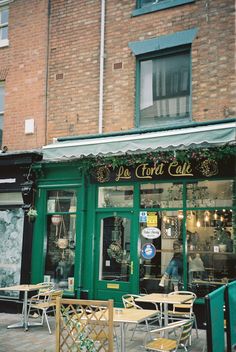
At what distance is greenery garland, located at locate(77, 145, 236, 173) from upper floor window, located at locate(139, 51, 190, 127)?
1150mm

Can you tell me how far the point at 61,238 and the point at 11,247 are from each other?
1.51m

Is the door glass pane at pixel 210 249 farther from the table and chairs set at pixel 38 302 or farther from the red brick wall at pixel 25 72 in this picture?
the red brick wall at pixel 25 72

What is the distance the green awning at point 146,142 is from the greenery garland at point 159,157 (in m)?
0.25

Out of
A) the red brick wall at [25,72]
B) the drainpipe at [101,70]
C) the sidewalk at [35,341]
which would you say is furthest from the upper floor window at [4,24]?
the sidewalk at [35,341]

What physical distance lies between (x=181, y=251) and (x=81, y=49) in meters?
5.72

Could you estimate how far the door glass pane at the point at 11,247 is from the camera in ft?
38.8

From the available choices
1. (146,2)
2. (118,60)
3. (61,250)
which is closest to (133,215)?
(61,250)

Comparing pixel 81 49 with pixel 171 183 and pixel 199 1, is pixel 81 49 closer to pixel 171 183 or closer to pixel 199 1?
pixel 199 1

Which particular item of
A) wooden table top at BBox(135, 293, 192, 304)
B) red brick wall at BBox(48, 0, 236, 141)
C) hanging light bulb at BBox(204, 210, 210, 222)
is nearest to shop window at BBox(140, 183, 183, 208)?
hanging light bulb at BBox(204, 210, 210, 222)

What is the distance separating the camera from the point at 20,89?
12398mm

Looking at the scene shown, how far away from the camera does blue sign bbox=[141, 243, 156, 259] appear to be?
33.6 feet

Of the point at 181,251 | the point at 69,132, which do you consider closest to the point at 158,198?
the point at 181,251

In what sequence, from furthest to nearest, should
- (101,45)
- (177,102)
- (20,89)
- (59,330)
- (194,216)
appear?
(20,89) < (101,45) < (177,102) < (194,216) < (59,330)

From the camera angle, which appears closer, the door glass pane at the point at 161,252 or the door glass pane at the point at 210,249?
the door glass pane at the point at 210,249
